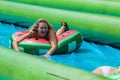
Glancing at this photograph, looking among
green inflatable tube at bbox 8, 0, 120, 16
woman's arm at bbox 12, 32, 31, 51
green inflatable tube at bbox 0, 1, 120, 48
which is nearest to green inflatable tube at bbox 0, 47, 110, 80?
woman's arm at bbox 12, 32, 31, 51

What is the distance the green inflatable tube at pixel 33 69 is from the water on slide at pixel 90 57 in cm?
83

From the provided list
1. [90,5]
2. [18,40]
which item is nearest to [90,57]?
[18,40]

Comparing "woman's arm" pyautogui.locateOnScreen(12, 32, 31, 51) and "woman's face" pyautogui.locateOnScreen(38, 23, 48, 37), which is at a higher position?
"woman's face" pyautogui.locateOnScreen(38, 23, 48, 37)

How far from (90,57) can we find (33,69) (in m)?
1.25

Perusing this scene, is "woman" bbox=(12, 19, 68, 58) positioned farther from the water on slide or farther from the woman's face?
the water on slide

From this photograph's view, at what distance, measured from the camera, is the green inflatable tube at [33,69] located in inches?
79.0

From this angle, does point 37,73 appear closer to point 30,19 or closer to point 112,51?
point 112,51

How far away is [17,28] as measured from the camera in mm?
4777

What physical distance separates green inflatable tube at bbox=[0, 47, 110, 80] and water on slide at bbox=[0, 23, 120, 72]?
83cm

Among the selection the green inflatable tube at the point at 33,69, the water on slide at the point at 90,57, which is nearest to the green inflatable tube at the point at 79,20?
the water on slide at the point at 90,57

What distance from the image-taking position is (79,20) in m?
4.09

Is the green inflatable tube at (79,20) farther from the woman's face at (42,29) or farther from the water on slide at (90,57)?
the woman's face at (42,29)

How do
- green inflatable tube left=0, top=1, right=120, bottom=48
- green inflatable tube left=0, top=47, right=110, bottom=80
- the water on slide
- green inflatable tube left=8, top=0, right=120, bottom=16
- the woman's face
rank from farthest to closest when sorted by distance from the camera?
green inflatable tube left=8, top=0, right=120, bottom=16, green inflatable tube left=0, top=1, right=120, bottom=48, the woman's face, the water on slide, green inflatable tube left=0, top=47, right=110, bottom=80

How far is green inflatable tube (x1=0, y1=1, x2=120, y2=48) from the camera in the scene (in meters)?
3.82
